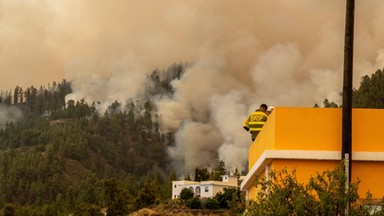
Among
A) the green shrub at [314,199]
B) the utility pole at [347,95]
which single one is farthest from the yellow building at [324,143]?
the green shrub at [314,199]

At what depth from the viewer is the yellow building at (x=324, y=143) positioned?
16.3 meters

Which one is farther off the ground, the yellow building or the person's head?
the person's head

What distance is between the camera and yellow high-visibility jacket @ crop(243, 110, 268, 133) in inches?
760

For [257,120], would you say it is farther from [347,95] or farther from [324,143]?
[347,95]

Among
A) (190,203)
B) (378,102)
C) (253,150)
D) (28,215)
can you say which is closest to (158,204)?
(190,203)

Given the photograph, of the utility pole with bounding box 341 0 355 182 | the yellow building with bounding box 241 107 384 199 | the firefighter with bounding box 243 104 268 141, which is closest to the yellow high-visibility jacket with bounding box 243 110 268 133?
the firefighter with bounding box 243 104 268 141

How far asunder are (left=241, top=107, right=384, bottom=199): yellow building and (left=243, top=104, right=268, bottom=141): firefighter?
2.71 metres

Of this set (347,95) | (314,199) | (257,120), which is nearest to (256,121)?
(257,120)

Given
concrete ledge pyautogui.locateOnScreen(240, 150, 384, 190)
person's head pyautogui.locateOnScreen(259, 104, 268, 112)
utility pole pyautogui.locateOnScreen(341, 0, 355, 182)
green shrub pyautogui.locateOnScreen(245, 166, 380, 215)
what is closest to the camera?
green shrub pyautogui.locateOnScreen(245, 166, 380, 215)

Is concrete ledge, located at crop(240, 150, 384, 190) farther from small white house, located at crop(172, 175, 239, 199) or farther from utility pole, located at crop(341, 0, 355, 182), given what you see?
small white house, located at crop(172, 175, 239, 199)

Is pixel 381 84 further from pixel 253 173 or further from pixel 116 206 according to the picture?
pixel 253 173

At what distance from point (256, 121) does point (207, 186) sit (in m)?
160

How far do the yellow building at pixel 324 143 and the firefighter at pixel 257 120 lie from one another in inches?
107

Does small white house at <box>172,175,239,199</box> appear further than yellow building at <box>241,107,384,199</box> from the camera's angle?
Yes
